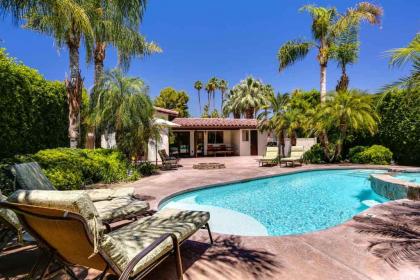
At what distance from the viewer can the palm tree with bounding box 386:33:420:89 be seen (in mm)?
6234

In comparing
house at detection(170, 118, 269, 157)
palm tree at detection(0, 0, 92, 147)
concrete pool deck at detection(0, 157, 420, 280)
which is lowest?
concrete pool deck at detection(0, 157, 420, 280)

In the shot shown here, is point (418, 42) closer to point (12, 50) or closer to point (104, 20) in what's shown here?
point (104, 20)

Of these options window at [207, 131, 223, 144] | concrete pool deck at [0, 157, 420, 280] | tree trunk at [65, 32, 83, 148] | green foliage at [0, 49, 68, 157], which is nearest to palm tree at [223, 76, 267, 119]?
window at [207, 131, 223, 144]

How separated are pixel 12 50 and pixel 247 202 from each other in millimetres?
11369

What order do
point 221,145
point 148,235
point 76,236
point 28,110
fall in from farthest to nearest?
point 221,145
point 28,110
point 148,235
point 76,236

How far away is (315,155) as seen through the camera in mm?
17906

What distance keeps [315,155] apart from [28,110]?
16.0m

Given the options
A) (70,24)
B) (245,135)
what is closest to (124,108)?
(70,24)

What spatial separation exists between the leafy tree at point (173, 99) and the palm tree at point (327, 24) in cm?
2688

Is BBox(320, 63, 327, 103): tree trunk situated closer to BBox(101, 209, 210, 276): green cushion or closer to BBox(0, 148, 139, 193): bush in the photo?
BBox(0, 148, 139, 193): bush

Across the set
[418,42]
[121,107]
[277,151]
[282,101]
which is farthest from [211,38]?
[418,42]

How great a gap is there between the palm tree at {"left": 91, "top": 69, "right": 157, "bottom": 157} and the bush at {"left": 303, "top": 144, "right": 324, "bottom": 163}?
35.6 ft

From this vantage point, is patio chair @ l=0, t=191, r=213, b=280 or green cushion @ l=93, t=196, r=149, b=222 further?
green cushion @ l=93, t=196, r=149, b=222

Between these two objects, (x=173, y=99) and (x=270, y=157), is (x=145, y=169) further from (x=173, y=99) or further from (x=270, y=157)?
(x=173, y=99)
